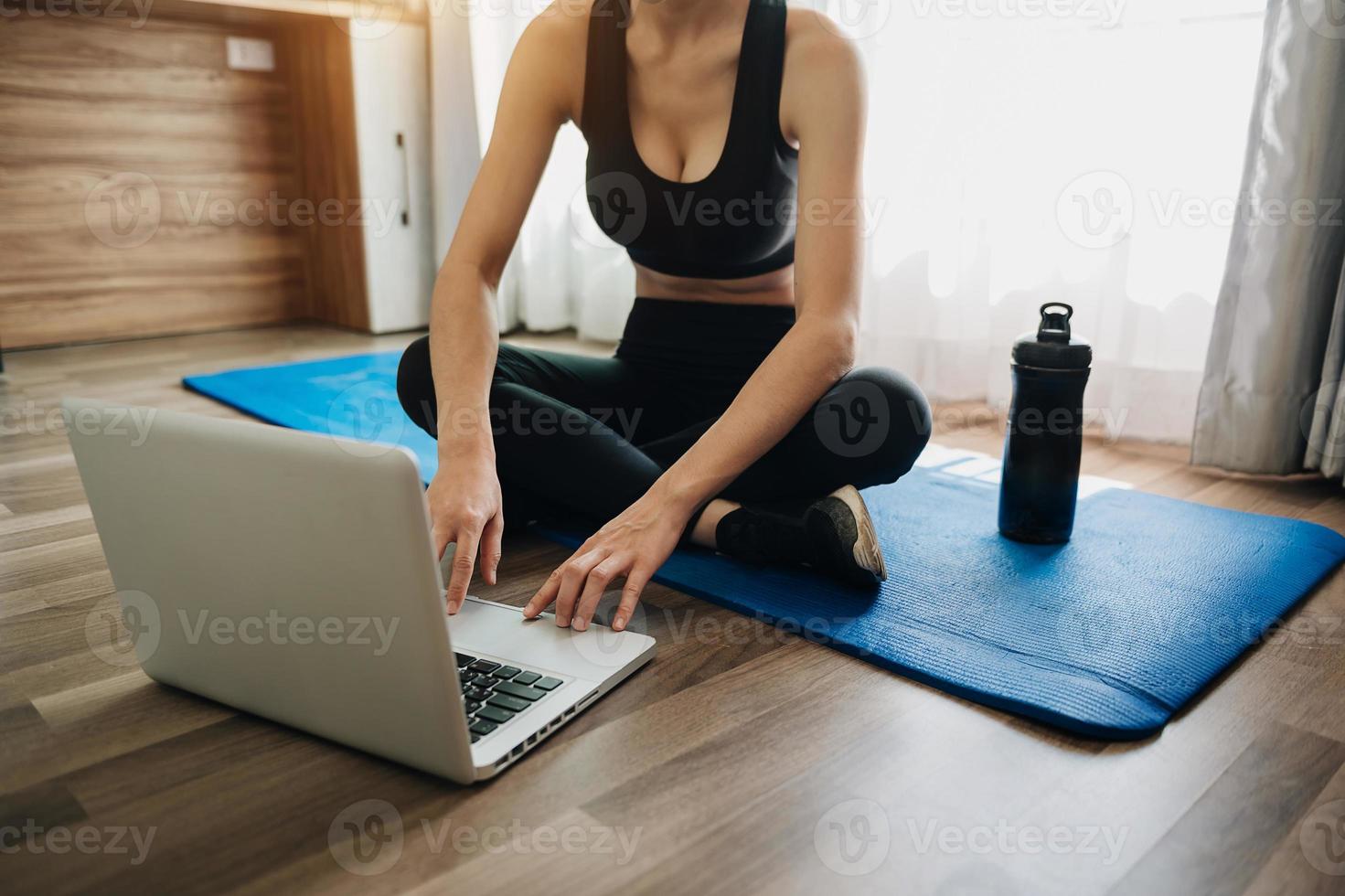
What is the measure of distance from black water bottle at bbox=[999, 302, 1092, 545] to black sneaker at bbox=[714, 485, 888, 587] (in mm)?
206

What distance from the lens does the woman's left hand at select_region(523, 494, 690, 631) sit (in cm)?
82

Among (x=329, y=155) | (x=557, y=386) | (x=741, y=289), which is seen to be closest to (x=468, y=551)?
(x=557, y=386)

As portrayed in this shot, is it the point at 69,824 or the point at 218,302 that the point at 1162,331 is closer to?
the point at 69,824

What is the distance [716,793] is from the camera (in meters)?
0.66

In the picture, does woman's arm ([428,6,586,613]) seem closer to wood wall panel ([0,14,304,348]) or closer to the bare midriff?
the bare midriff

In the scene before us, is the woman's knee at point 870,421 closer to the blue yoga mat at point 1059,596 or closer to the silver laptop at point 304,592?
the blue yoga mat at point 1059,596

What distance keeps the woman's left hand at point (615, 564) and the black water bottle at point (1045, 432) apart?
42 cm

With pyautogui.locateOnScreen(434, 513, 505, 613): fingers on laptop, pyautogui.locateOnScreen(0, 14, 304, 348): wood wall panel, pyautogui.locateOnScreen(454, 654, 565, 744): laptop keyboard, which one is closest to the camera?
pyautogui.locateOnScreen(454, 654, 565, 744): laptop keyboard

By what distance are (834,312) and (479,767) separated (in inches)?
20.9

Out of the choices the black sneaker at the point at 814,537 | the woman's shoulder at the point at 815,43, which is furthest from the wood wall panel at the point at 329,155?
the black sneaker at the point at 814,537

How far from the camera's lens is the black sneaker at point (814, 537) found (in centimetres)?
97

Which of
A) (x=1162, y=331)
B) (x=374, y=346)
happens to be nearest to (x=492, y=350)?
(x=1162, y=331)

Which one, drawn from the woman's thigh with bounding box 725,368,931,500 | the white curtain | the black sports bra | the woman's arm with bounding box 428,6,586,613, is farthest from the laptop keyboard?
the white curtain

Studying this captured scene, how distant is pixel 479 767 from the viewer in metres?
0.65
